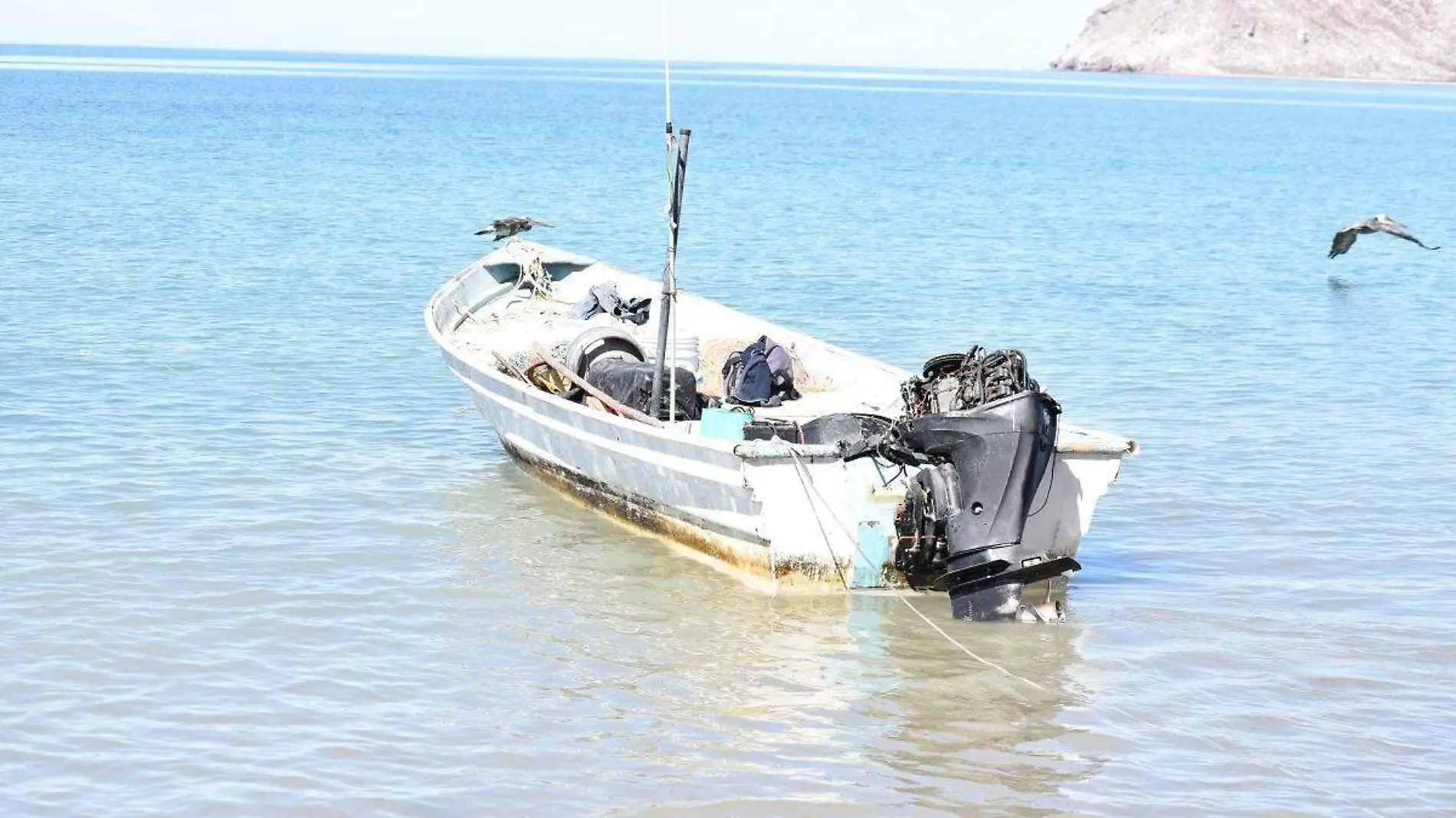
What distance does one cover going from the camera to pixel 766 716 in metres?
9.16

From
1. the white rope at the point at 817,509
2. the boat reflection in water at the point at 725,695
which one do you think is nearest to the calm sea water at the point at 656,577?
the boat reflection in water at the point at 725,695

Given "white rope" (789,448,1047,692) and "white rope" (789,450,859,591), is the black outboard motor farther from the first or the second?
"white rope" (789,450,859,591)

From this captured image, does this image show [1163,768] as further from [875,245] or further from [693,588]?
[875,245]

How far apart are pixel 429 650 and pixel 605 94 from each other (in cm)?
13091

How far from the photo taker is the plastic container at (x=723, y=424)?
458 inches

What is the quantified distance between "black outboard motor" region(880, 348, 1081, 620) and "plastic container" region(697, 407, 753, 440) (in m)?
1.45

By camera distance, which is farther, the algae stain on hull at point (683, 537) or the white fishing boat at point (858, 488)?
the algae stain on hull at point (683, 537)

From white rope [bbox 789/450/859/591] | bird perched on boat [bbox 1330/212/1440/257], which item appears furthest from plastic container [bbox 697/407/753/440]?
bird perched on boat [bbox 1330/212/1440/257]

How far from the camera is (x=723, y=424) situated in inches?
461

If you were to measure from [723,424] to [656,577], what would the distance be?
1.17 metres

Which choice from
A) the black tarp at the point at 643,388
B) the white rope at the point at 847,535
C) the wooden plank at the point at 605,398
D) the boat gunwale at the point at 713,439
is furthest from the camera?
the black tarp at the point at 643,388

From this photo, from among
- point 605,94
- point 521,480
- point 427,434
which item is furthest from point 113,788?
point 605,94

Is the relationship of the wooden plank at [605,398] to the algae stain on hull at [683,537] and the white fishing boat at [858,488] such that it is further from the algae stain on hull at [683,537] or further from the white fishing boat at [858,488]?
the algae stain on hull at [683,537]

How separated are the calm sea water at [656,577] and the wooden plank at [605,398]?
3.16 feet
